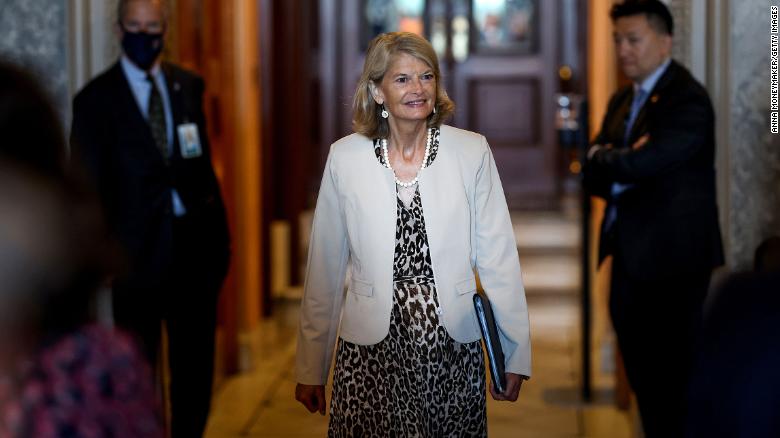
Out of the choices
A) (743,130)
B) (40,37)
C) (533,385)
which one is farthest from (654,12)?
(533,385)

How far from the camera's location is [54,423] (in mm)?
1411

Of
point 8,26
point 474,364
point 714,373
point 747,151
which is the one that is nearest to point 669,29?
point 747,151

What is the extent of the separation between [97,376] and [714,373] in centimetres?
77

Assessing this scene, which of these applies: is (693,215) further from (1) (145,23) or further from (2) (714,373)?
(2) (714,373)

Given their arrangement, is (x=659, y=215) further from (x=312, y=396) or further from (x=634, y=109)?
(x=312, y=396)

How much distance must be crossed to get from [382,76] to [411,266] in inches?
19.4

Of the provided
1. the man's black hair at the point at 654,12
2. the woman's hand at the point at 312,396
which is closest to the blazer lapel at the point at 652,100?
the man's black hair at the point at 654,12

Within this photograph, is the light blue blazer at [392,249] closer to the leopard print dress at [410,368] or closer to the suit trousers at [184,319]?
the leopard print dress at [410,368]

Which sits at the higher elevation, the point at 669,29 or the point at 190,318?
the point at 669,29

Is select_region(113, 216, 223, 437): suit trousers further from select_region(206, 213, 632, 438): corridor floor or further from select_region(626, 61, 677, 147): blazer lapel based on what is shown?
select_region(626, 61, 677, 147): blazer lapel

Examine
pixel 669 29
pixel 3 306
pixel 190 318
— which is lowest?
pixel 190 318

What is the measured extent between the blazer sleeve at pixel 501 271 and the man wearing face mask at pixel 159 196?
1418 mm

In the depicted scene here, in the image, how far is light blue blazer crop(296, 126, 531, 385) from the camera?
302 centimetres

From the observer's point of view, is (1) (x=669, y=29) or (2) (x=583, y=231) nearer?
(1) (x=669, y=29)
